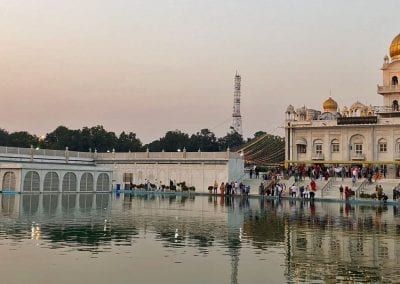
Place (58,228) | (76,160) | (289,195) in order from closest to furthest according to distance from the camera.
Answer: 1. (58,228)
2. (289,195)
3. (76,160)

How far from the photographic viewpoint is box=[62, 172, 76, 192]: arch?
2173 inches

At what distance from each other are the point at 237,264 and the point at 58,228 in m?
9.00

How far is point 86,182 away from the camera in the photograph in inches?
2282

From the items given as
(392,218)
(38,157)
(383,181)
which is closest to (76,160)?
(38,157)

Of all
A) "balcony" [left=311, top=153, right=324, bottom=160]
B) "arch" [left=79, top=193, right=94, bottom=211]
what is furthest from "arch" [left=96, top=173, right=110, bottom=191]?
"balcony" [left=311, top=153, right=324, bottom=160]

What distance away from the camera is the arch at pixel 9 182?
165 ft

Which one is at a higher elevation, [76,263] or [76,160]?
[76,160]

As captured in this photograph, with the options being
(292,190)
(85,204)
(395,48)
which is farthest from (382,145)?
(85,204)

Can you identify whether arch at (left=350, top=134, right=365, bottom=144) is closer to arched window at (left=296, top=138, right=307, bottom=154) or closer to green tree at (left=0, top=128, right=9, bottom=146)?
arched window at (left=296, top=138, right=307, bottom=154)

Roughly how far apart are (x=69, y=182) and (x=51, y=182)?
7.76 ft

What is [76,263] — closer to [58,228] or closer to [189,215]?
[58,228]

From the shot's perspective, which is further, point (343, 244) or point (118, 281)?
point (343, 244)

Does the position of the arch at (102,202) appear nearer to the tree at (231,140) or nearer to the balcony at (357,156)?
the balcony at (357,156)

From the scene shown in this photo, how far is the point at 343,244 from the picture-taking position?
18297 mm
